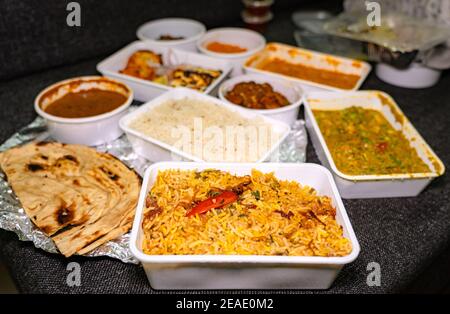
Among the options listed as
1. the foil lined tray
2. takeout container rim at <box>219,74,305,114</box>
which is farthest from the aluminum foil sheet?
the foil lined tray

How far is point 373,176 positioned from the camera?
67.0 inches

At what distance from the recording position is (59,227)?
1514mm

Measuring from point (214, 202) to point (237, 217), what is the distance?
11 cm

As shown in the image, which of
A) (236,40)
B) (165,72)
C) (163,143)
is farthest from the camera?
(236,40)

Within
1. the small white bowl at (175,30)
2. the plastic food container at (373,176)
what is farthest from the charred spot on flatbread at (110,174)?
the small white bowl at (175,30)

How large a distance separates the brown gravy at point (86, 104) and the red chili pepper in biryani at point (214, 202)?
927 mm

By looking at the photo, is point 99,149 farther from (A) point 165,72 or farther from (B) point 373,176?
(B) point 373,176

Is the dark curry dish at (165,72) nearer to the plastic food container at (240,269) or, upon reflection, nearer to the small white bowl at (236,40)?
the small white bowl at (236,40)

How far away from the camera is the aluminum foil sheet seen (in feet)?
4.91

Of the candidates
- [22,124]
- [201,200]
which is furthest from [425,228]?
[22,124]

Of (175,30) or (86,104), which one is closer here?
(86,104)

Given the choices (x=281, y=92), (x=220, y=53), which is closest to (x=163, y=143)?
(x=281, y=92)

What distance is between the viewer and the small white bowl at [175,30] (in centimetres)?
278
